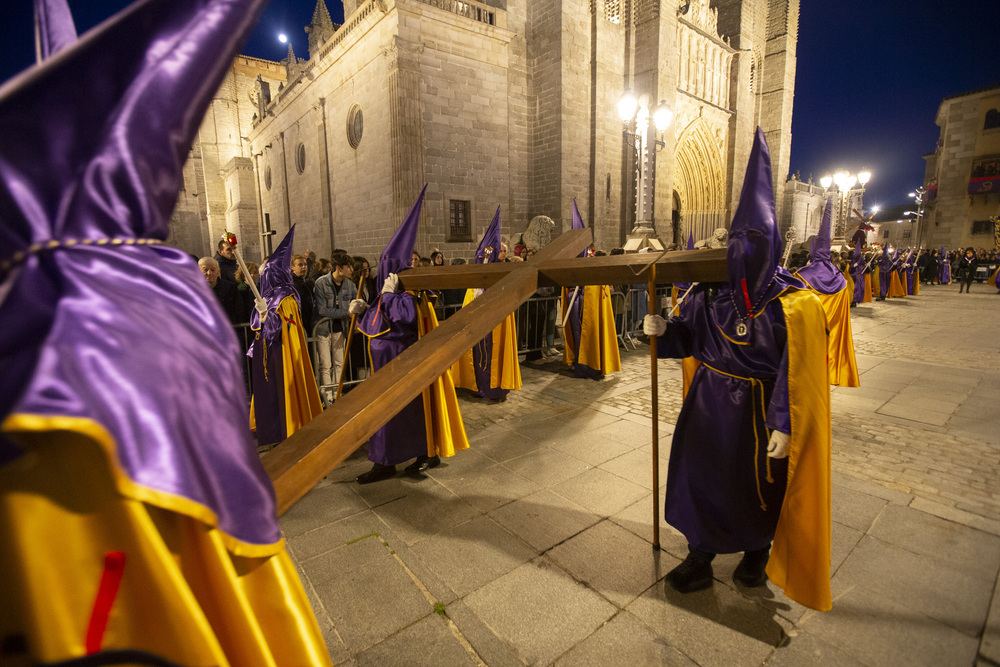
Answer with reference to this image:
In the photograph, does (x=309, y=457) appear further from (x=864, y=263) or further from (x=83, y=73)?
(x=864, y=263)

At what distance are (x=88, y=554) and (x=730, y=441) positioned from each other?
8.88 feet

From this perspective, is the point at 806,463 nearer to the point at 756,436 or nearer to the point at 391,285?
the point at 756,436

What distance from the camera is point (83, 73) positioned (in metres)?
0.80

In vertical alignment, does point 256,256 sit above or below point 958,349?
above

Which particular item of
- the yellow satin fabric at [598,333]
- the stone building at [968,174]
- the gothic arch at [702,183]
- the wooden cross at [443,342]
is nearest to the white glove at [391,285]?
the wooden cross at [443,342]

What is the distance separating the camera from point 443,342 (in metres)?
1.88

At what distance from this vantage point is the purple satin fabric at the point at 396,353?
3975 mm

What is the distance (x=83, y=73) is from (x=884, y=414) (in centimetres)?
731

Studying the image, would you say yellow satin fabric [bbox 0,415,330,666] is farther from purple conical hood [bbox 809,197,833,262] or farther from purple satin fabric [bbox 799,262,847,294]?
purple conical hood [bbox 809,197,833,262]

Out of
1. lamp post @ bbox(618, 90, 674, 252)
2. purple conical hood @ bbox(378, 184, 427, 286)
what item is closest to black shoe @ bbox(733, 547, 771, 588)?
purple conical hood @ bbox(378, 184, 427, 286)

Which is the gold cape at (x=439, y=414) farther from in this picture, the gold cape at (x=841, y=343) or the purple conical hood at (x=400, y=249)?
the gold cape at (x=841, y=343)

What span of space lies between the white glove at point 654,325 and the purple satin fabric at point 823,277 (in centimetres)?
492

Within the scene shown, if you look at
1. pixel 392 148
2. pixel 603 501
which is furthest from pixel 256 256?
pixel 603 501

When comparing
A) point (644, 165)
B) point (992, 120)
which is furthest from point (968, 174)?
point (644, 165)
